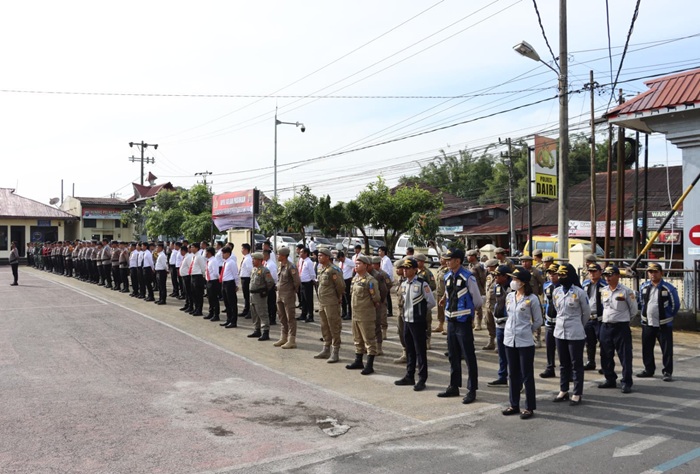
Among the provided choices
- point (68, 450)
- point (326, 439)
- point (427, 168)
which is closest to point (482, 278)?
point (326, 439)

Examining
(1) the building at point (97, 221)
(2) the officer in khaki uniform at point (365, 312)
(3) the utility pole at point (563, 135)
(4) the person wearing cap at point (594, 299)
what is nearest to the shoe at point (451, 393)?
(2) the officer in khaki uniform at point (365, 312)

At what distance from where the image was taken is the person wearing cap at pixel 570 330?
7.42 m

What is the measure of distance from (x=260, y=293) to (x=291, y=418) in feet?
17.9

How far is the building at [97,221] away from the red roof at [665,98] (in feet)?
148

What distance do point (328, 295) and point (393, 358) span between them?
1604 mm

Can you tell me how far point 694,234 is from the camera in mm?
14148

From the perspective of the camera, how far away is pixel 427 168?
83.6 metres

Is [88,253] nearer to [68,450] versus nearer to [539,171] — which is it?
[539,171]

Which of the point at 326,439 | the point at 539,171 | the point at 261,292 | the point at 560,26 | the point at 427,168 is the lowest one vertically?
the point at 326,439

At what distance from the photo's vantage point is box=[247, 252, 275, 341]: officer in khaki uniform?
475 inches

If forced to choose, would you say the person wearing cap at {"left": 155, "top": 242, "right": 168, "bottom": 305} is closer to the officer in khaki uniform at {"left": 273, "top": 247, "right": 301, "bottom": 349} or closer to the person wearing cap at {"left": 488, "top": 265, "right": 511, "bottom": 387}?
the officer in khaki uniform at {"left": 273, "top": 247, "right": 301, "bottom": 349}

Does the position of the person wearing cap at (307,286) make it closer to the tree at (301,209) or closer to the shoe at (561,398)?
the shoe at (561,398)

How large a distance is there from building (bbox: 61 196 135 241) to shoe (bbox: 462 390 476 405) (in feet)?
157

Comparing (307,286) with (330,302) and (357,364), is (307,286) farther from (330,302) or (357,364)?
(357,364)
